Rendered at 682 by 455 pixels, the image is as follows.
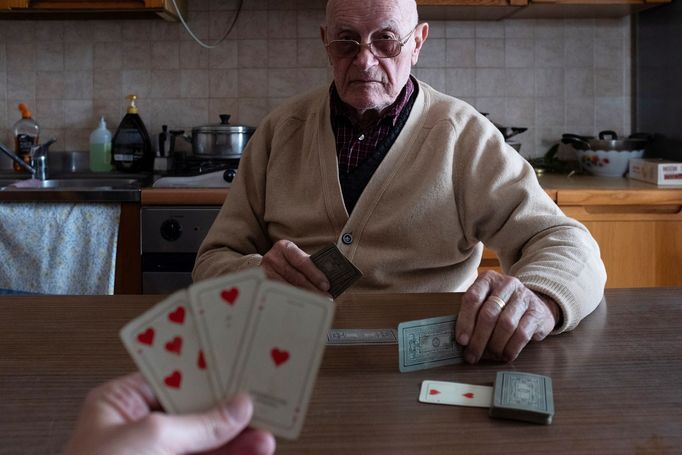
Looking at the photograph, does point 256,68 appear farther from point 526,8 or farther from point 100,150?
point 526,8

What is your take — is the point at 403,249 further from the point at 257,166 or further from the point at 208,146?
the point at 208,146

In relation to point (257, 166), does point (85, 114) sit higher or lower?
higher

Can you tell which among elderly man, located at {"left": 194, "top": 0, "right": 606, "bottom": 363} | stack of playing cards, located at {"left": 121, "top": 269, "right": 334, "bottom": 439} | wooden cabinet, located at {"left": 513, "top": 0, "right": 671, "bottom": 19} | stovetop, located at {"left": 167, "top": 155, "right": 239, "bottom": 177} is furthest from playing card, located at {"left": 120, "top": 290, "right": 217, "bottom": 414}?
wooden cabinet, located at {"left": 513, "top": 0, "right": 671, "bottom": 19}

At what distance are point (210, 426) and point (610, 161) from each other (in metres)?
2.99

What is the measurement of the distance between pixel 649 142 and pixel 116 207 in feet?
6.97

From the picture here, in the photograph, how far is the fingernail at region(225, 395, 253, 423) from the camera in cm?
59

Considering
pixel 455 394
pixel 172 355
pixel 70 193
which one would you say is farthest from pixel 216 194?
pixel 172 355

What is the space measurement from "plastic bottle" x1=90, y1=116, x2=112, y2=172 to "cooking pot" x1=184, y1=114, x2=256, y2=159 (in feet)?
1.49

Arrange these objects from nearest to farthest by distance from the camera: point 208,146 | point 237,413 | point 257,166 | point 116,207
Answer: point 237,413 → point 257,166 → point 116,207 → point 208,146

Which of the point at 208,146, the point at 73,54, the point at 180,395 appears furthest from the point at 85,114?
the point at 180,395

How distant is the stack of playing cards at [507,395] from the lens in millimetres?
918

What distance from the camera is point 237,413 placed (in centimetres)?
59

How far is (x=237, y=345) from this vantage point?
1.98ft

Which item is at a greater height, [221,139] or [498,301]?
[221,139]
